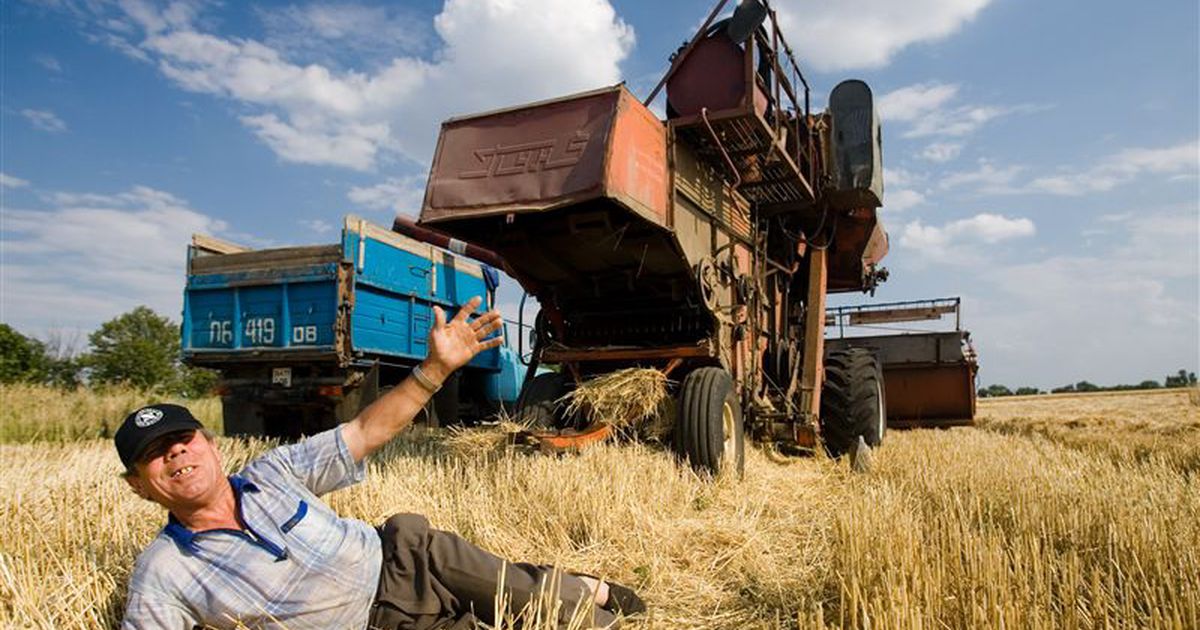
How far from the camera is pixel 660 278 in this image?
6.30 metres

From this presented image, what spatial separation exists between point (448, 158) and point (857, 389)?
181 inches

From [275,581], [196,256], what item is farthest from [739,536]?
[196,256]

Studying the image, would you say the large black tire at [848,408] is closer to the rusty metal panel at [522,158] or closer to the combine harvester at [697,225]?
the combine harvester at [697,225]

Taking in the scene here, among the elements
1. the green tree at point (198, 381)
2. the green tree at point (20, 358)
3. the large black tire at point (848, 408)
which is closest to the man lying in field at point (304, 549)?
the large black tire at point (848, 408)

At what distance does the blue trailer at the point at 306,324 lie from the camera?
8.38 meters

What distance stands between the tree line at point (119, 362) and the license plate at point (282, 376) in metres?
2.41

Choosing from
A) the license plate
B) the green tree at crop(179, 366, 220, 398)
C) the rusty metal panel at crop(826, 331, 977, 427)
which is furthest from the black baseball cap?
the green tree at crop(179, 366, 220, 398)

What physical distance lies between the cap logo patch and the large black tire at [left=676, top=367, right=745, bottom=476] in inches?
148

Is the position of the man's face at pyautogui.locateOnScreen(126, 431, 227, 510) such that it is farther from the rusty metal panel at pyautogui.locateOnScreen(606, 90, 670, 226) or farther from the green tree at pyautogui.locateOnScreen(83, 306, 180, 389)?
the green tree at pyautogui.locateOnScreen(83, 306, 180, 389)

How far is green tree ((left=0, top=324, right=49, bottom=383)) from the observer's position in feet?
58.3

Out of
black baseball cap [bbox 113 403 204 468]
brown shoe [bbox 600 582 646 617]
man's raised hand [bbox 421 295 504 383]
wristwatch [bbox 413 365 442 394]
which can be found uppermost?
man's raised hand [bbox 421 295 504 383]

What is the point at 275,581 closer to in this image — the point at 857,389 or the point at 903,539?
the point at 903,539

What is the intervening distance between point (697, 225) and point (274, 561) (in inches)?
174

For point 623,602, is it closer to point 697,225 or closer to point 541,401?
point 541,401
